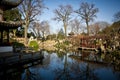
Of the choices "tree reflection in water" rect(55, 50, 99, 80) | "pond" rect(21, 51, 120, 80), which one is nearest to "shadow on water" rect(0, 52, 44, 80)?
"pond" rect(21, 51, 120, 80)

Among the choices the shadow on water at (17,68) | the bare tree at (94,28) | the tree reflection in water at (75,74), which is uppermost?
the bare tree at (94,28)

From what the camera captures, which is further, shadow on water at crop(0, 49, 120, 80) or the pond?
the pond

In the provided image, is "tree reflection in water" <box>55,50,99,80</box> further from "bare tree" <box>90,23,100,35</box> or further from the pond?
"bare tree" <box>90,23,100,35</box>

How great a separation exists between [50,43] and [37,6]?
865 inches

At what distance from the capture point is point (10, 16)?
51000mm

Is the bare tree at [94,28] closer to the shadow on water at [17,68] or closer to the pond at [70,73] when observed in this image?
the shadow on water at [17,68]

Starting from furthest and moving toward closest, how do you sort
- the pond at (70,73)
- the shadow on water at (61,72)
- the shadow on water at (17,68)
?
the pond at (70,73), the shadow on water at (61,72), the shadow on water at (17,68)

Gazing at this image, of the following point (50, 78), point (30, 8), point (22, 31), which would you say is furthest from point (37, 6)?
point (50, 78)

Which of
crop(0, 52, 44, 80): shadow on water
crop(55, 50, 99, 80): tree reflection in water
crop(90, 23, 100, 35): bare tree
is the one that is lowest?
crop(55, 50, 99, 80): tree reflection in water

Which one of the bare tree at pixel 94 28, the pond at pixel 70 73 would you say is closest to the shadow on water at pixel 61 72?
the pond at pixel 70 73

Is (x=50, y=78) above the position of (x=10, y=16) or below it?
below

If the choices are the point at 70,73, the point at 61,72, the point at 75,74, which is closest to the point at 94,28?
the point at 61,72

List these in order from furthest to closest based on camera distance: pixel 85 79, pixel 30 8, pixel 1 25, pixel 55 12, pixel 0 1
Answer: pixel 55 12 < pixel 30 8 < pixel 0 1 < pixel 1 25 < pixel 85 79

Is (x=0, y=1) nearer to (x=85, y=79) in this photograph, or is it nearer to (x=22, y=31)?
(x=85, y=79)
